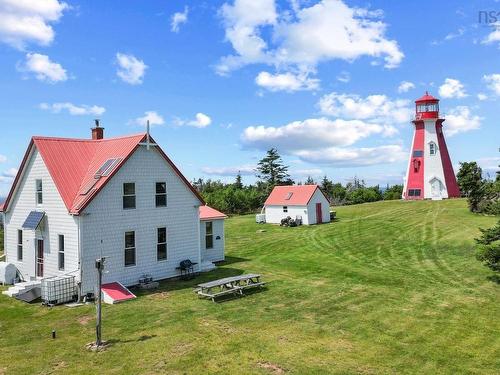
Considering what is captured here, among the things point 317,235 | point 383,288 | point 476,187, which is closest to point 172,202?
point 383,288

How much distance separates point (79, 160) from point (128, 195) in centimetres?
380

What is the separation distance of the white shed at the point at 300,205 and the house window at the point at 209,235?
59.9 ft

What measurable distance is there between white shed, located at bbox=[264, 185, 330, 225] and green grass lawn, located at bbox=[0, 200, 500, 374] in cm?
1667

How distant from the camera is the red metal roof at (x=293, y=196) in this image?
43.3m

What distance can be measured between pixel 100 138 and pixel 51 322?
41.4 ft

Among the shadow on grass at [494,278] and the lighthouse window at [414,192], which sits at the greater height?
the lighthouse window at [414,192]

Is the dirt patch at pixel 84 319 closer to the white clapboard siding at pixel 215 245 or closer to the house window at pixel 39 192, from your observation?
the house window at pixel 39 192

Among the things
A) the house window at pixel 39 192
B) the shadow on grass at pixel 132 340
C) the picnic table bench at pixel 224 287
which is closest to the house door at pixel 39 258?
the house window at pixel 39 192

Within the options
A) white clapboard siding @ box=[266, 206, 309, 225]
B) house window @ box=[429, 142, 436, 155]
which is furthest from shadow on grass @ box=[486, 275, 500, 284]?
house window @ box=[429, 142, 436, 155]

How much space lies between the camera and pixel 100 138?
2506 cm

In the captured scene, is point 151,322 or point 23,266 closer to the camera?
point 151,322

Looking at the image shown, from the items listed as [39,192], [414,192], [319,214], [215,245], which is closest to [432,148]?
[414,192]

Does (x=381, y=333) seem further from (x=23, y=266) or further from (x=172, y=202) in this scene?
(x=23, y=266)

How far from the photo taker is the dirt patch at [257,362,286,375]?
10.9m
